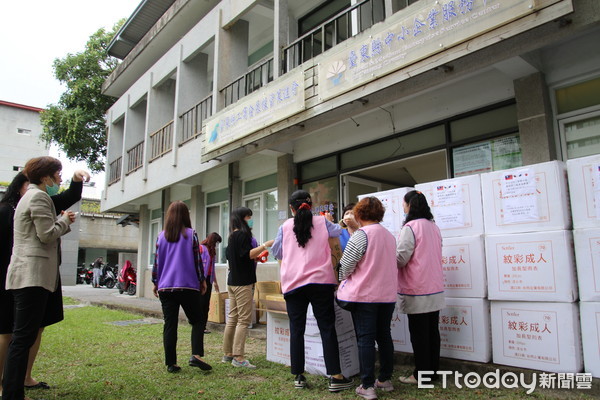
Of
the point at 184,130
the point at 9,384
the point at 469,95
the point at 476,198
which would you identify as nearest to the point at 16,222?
the point at 9,384

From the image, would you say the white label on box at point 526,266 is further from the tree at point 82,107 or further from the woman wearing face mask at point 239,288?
the tree at point 82,107

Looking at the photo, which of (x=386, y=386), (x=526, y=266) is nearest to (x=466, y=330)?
(x=526, y=266)

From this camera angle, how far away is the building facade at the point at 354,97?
4.91m

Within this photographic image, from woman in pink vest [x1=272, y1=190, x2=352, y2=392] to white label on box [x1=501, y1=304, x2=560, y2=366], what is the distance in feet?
4.73

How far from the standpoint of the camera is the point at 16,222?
332 centimetres

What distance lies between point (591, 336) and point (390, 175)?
5811 millimetres

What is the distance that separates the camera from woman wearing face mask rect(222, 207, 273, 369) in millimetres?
4621

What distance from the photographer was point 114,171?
53.7 feet

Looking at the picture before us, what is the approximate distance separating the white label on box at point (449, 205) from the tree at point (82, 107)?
61.7ft

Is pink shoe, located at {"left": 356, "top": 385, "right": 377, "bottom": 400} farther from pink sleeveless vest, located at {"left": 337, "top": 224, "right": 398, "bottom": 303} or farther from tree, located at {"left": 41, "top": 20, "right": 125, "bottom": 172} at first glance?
tree, located at {"left": 41, "top": 20, "right": 125, "bottom": 172}

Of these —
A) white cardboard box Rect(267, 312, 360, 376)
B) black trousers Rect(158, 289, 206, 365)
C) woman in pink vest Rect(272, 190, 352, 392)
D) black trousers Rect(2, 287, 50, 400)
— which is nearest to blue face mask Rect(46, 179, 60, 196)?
black trousers Rect(2, 287, 50, 400)

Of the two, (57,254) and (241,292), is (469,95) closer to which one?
Answer: (241,292)

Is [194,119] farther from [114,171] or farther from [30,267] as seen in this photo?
[30,267]

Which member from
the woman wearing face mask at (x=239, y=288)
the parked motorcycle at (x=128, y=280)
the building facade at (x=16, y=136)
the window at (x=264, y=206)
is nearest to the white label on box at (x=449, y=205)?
the woman wearing face mask at (x=239, y=288)
